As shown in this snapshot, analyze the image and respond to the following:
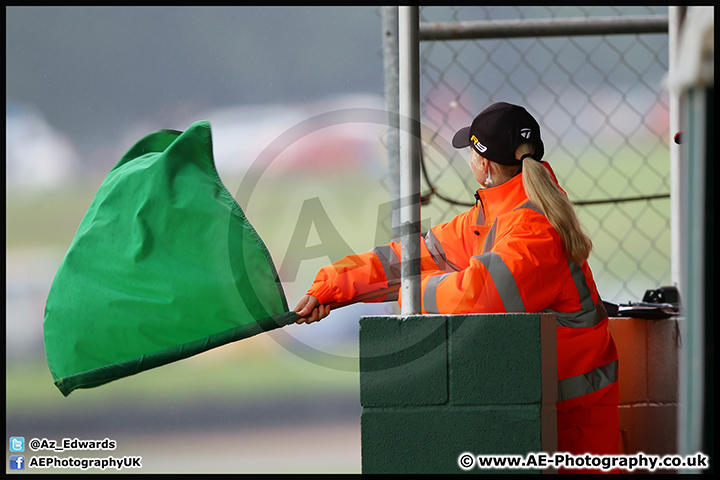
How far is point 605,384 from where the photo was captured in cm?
185

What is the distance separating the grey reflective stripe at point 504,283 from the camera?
157 centimetres

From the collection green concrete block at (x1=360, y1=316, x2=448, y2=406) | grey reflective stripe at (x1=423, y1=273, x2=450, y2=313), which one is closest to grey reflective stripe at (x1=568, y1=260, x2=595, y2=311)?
grey reflective stripe at (x1=423, y1=273, x2=450, y2=313)

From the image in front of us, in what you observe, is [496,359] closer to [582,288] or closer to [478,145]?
[582,288]

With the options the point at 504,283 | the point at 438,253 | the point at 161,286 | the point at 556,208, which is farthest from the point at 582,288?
the point at 161,286

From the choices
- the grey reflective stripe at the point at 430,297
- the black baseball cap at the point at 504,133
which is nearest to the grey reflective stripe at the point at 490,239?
the black baseball cap at the point at 504,133

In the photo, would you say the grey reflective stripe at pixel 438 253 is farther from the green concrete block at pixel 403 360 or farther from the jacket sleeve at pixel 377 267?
the green concrete block at pixel 403 360

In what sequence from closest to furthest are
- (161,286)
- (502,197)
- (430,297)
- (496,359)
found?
(496,359) → (430,297) → (161,286) → (502,197)

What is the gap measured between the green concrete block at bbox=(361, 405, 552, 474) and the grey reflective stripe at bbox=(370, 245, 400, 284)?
633 millimetres

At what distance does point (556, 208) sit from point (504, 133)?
0.96 feet

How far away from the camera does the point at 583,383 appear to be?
1.82 meters

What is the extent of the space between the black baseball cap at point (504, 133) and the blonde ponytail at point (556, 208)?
74mm

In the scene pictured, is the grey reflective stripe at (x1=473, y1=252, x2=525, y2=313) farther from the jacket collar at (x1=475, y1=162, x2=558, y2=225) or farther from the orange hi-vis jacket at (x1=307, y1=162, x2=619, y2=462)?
the jacket collar at (x1=475, y1=162, x2=558, y2=225)
